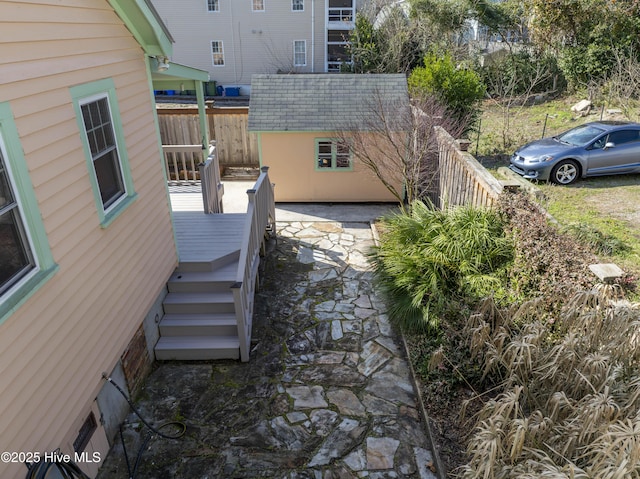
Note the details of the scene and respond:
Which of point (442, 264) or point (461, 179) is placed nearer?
point (442, 264)

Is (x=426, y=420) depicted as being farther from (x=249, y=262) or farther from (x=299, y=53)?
(x=299, y=53)

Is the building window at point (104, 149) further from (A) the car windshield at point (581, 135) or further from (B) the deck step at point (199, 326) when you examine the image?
(A) the car windshield at point (581, 135)

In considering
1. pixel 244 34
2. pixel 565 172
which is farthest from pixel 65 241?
pixel 244 34

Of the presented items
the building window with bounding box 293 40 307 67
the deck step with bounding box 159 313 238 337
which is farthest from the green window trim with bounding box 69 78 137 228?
the building window with bounding box 293 40 307 67

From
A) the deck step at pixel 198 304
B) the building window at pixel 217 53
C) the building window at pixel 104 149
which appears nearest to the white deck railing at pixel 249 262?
the deck step at pixel 198 304

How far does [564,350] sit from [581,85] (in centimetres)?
1767

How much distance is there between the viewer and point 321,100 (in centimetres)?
1094

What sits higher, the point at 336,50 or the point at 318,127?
the point at 336,50

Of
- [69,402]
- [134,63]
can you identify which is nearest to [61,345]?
[69,402]

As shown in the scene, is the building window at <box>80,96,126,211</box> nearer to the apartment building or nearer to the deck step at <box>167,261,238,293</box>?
the deck step at <box>167,261,238,293</box>

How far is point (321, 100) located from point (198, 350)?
7.33 m

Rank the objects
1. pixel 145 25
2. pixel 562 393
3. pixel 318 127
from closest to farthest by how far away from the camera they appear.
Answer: pixel 562 393 → pixel 145 25 → pixel 318 127

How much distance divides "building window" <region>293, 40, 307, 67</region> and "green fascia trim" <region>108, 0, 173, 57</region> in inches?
950

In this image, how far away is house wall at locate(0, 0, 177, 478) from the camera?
3182 mm
